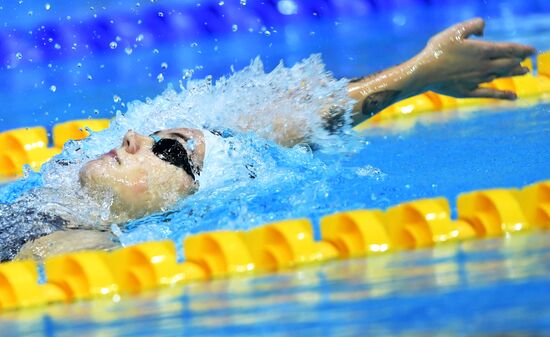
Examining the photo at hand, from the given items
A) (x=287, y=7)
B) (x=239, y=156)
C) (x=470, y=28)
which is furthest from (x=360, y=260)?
(x=287, y=7)

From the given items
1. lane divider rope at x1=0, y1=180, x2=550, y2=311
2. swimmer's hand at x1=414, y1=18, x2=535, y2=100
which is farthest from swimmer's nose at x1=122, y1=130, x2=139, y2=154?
swimmer's hand at x1=414, y1=18, x2=535, y2=100

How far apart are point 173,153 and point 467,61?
1.00 metres

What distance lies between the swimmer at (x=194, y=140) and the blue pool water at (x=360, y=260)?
8 centimetres

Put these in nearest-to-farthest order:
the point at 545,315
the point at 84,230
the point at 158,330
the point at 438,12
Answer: the point at 545,315, the point at 158,330, the point at 84,230, the point at 438,12

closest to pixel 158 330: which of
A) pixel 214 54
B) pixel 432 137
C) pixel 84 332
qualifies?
pixel 84 332

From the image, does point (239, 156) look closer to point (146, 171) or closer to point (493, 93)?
point (146, 171)

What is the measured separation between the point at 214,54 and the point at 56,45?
1.19m

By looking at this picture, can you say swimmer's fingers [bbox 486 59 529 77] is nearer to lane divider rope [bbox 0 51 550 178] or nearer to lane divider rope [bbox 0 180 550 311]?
lane divider rope [bbox 0 180 550 311]

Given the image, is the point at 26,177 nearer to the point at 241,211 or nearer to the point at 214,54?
the point at 241,211

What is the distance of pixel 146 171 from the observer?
3225 mm

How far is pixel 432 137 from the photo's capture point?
4.59m

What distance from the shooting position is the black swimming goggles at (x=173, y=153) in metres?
3.28

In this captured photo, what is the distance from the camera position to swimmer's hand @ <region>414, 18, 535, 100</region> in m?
3.42

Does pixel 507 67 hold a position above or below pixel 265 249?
above
